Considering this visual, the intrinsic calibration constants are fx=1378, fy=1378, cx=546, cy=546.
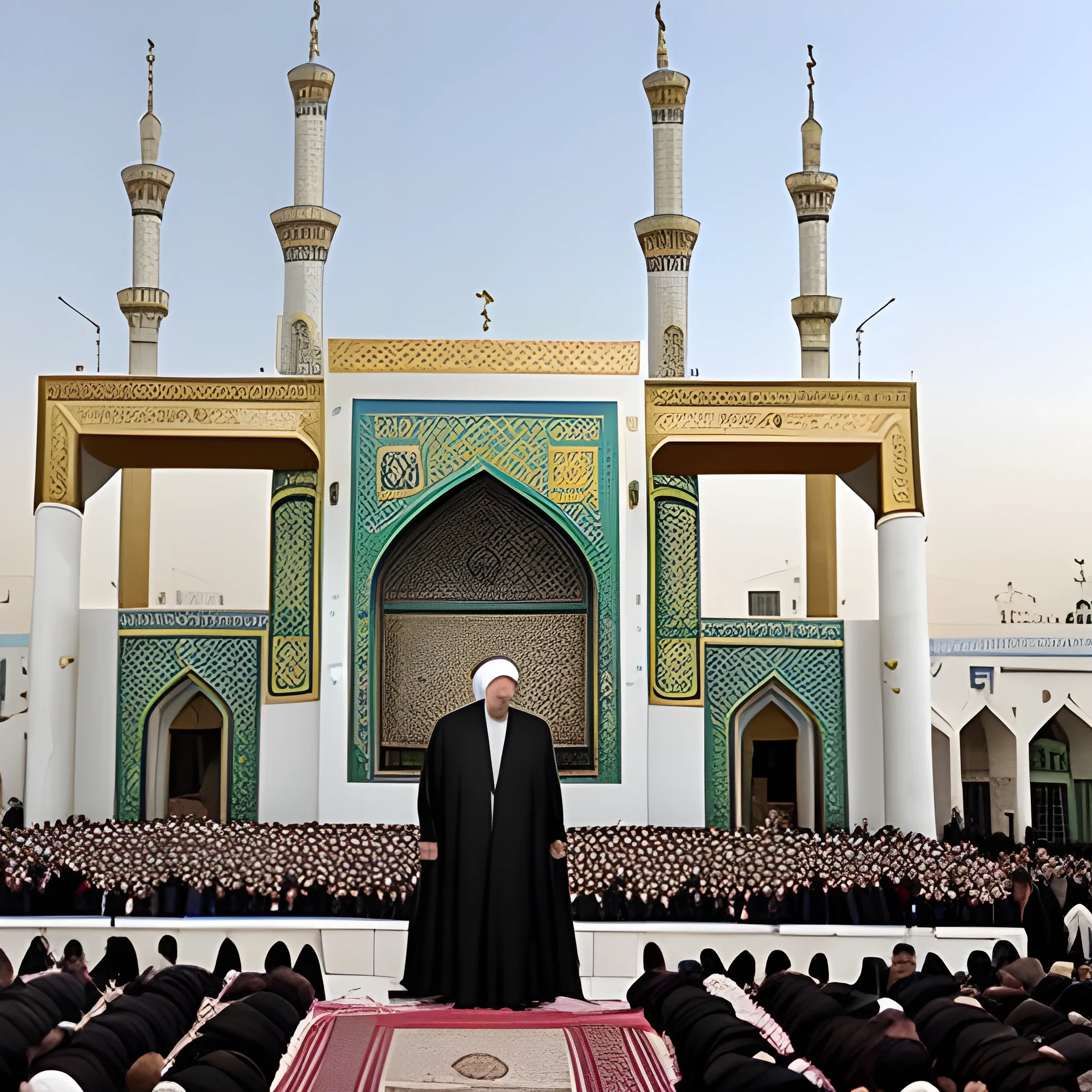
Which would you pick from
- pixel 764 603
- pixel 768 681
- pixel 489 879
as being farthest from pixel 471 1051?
pixel 764 603

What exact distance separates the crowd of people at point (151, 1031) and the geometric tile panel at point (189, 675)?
5.27 m

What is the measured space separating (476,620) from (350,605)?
3.76 feet

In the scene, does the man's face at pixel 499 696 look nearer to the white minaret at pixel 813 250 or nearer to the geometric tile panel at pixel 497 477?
the geometric tile panel at pixel 497 477

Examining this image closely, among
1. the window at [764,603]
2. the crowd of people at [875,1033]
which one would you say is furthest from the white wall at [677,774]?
the window at [764,603]

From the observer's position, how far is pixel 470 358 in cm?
1008

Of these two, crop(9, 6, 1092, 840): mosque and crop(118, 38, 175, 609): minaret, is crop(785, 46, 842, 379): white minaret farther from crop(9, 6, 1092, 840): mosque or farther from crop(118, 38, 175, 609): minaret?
crop(118, 38, 175, 609): minaret

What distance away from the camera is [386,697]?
408 inches

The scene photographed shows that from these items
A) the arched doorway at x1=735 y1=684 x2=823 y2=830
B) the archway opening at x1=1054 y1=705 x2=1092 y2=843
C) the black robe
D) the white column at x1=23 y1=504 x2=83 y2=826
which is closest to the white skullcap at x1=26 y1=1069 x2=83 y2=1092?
the black robe

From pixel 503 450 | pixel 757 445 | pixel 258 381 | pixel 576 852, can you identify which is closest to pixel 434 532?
pixel 503 450

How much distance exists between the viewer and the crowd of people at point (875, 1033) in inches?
144

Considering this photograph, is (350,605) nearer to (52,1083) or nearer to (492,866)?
(492,866)

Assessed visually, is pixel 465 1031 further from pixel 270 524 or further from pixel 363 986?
pixel 270 524

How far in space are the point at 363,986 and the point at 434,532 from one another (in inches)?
160

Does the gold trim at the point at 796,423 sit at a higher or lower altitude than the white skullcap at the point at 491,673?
higher
